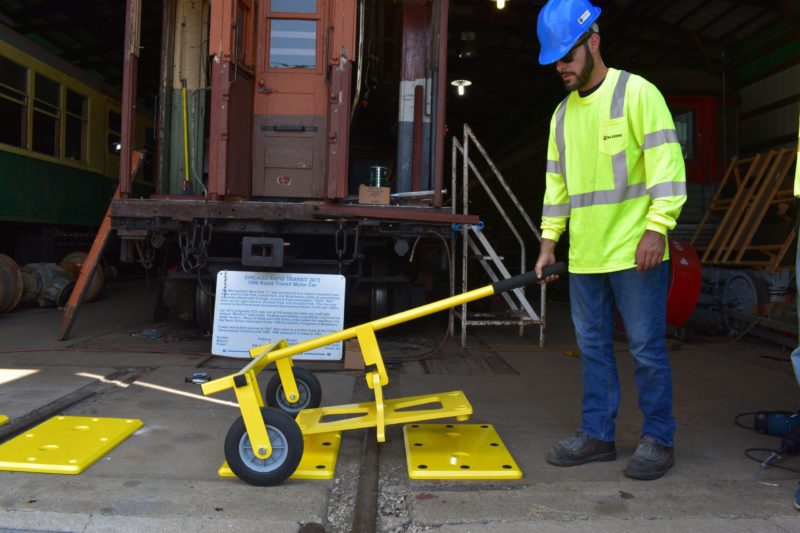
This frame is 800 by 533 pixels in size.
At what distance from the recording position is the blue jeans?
7.92 ft

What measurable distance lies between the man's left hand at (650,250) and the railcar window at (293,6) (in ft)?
13.5

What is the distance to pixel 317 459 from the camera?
2502mm

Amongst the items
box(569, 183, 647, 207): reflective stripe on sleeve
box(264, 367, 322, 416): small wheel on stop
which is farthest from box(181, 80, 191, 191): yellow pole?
box(569, 183, 647, 207): reflective stripe on sleeve

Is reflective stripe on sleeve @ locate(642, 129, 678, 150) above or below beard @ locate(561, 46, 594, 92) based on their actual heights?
below

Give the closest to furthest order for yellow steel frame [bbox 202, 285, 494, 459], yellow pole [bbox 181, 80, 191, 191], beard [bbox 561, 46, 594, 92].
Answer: yellow steel frame [bbox 202, 285, 494, 459] < beard [bbox 561, 46, 594, 92] < yellow pole [bbox 181, 80, 191, 191]

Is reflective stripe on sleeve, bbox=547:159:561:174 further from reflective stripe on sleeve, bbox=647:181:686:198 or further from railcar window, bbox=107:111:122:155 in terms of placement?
railcar window, bbox=107:111:122:155

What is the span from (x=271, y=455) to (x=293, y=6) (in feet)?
14.3

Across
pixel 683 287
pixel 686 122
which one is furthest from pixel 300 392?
pixel 686 122

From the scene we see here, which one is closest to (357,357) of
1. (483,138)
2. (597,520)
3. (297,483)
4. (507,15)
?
(297,483)

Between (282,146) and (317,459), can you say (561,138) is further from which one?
(282,146)

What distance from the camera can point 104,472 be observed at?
7.84ft

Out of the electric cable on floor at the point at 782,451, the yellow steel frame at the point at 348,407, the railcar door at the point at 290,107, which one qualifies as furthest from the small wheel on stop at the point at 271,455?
the railcar door at the point at 290,107

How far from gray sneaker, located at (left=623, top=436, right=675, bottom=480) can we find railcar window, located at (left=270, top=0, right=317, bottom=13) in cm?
457

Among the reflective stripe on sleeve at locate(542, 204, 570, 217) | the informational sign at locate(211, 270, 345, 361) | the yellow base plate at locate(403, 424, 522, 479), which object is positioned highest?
the reflective stripe on sleeve at locate(542, 204, 570, 217)
